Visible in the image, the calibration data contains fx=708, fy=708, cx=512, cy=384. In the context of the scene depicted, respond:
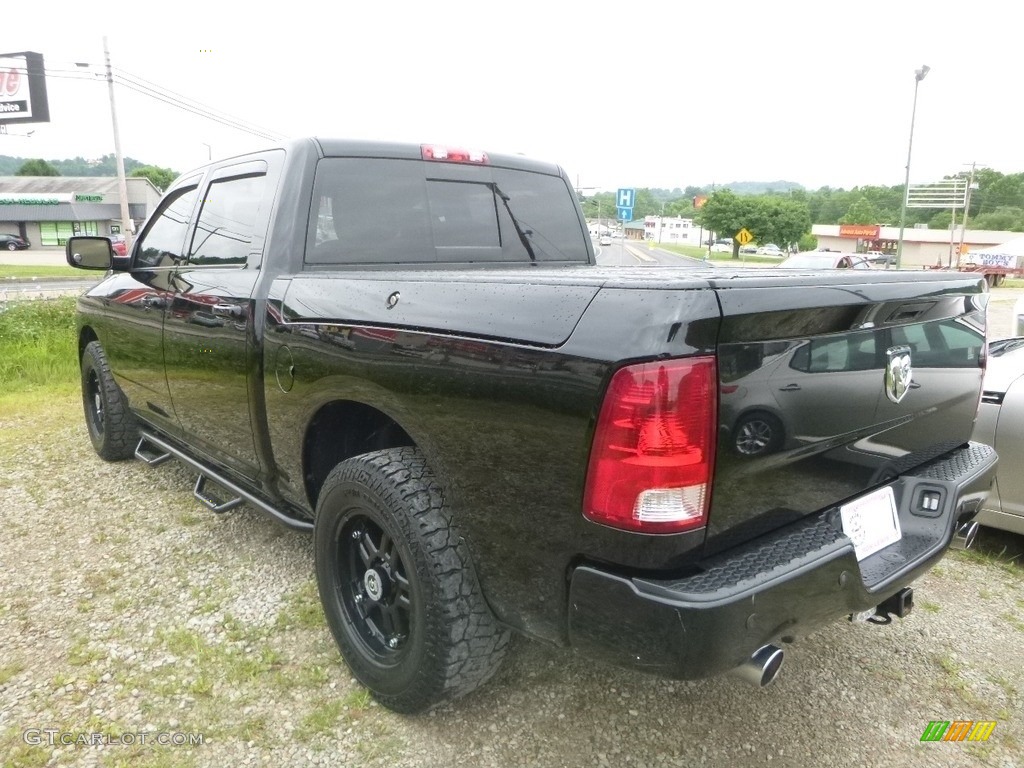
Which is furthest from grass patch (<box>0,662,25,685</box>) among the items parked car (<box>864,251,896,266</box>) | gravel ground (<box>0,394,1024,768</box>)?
parked car (<box>864,251,896,266</box>)

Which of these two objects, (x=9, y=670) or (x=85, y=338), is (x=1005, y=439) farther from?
(x=85, y=338)

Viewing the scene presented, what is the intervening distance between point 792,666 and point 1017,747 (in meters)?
0.68

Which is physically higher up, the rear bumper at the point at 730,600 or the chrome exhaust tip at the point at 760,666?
the rear bumper at the point at 730,600

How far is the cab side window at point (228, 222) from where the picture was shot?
9.99ft

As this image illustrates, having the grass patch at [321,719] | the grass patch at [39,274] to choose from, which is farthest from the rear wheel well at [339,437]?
the grass patch at [39,274]

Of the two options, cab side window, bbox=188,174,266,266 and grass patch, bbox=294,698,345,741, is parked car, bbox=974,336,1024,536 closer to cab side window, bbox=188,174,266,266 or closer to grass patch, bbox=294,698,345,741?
grass patch, bbox=294,698,345,741

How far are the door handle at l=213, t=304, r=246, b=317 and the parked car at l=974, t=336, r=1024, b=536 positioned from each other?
3.32 m

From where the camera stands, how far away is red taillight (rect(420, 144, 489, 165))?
3.26 m

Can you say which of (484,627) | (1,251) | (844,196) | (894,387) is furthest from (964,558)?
(844,196)

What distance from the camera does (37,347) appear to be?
26.1 feet

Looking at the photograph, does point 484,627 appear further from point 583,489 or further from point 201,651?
point 201,651

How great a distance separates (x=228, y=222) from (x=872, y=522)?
9.35 feet

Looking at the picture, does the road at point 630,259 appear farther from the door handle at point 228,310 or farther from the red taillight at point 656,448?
the door handle at point 228,310

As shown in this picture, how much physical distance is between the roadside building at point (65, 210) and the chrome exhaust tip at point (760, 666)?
201 feet
